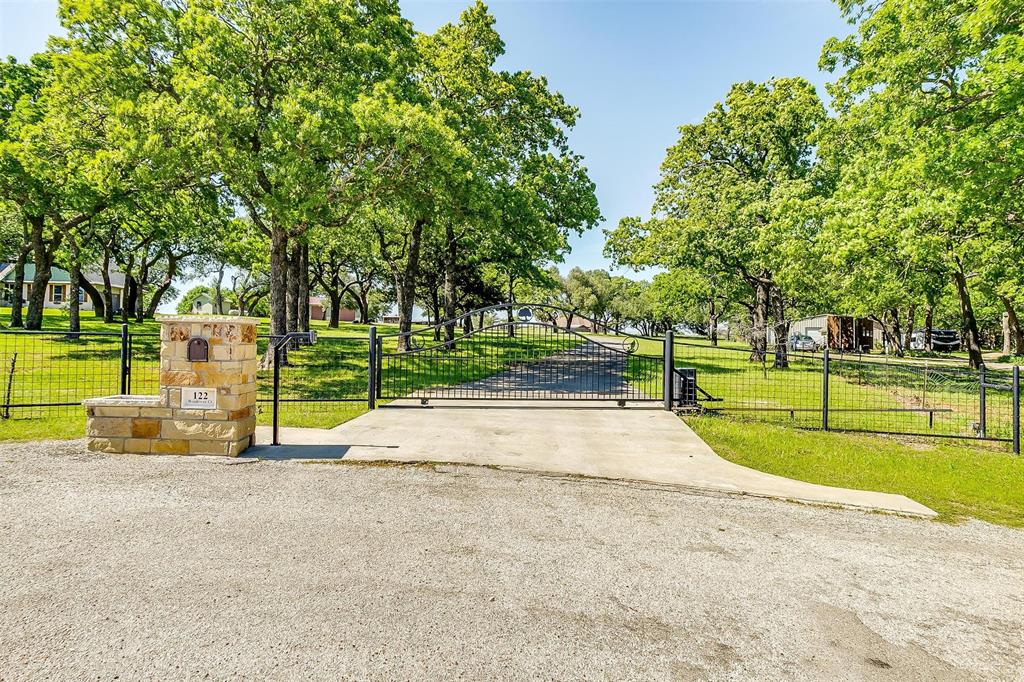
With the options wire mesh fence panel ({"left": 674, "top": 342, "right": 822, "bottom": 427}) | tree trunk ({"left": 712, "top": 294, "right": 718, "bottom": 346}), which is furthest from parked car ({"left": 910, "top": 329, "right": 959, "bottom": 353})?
wire mesh fence panel ({"left": 674, "top": 342, "right": 822, "bottom": 427})

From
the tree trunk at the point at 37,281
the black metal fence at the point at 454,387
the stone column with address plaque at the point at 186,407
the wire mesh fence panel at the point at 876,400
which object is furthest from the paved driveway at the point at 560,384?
the tree trunk at the point at 37,281

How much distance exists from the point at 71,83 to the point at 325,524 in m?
15.9

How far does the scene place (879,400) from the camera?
14.3 meters

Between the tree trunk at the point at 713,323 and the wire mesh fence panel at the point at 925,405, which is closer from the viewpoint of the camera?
the wire mesh fence panel at the point at 925,405

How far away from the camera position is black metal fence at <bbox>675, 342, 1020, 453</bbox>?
9.01 m

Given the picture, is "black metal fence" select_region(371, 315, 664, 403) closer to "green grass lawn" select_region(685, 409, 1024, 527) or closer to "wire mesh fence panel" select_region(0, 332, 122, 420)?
"green grass lawn" select_region(685, 409, 1024, 527)

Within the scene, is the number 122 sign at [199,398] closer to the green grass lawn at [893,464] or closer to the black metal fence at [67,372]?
the black metal fence at [67,372]

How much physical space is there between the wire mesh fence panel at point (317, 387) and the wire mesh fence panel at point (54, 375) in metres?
3.04

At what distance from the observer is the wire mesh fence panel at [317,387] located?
927cm

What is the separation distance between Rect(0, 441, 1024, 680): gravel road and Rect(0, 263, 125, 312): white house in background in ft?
188

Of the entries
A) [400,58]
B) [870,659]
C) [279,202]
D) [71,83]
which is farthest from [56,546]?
[400,58]

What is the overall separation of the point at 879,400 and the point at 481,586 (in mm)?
15086

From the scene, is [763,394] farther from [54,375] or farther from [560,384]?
[54,375]

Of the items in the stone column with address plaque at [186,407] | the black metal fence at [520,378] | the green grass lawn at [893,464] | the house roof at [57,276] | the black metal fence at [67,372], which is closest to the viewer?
the green grass lawn at [893,464]
